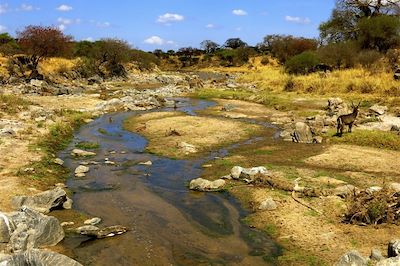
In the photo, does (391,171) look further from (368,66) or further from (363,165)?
(368,66)

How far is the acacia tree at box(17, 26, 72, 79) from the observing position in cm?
4953

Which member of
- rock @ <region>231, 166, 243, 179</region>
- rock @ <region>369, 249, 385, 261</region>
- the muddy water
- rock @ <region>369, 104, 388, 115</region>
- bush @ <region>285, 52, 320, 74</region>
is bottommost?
the muddy water

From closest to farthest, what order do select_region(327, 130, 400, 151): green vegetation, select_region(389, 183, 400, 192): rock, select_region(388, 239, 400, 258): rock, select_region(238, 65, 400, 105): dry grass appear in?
select_region(388, 239, 400, 258): rock < select_region(389, 183, 400, 192): rock < select_region(327, 130, 400, 151): green vegetation < select_region(238, 65, 400, 105): dry grass

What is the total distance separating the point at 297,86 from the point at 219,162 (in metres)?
25.9

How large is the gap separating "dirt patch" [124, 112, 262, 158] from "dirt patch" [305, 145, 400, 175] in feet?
18.2

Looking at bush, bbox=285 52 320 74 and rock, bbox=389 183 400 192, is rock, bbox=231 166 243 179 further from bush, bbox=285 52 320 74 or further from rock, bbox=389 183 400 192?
bush, bbox=285 52 320 74

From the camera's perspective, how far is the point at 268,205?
1323cm

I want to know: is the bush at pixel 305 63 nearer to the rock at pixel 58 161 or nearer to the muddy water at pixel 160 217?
the muddy water at pixel 160 217

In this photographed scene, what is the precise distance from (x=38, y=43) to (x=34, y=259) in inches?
1807

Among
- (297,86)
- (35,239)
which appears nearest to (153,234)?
(35,239)

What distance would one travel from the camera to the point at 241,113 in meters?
32.7

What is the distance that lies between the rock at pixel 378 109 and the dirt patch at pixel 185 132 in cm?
815

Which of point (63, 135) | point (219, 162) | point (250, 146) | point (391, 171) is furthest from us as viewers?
point (63, 135)

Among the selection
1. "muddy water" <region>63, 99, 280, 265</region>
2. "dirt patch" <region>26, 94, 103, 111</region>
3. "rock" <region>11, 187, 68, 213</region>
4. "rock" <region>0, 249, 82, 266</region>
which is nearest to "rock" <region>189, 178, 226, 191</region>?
"muddy water" <region>63, 99, 280, 265</region>
